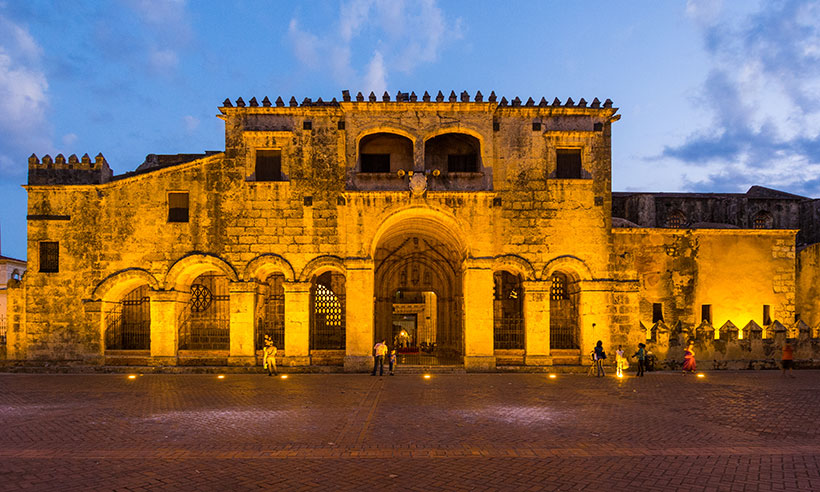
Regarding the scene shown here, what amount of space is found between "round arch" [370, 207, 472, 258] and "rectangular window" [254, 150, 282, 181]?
498cm

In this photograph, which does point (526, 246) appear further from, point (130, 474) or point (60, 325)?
point (60, 325)

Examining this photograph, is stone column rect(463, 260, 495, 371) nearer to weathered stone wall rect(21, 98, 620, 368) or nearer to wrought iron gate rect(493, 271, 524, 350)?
weathered stone wall rect(21, 98, 620, 368)

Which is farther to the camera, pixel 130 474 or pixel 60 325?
pixel 60 325

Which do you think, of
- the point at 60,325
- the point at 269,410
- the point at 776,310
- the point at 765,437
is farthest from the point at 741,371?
the point at 60,325

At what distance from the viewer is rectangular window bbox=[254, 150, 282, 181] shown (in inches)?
844

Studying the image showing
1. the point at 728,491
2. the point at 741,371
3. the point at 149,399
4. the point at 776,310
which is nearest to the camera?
the point at 728,491

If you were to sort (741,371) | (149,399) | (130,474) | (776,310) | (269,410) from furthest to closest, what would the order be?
(776,310), (741,371), (149,399), (269,410), (130,474)

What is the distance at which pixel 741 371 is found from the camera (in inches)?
811

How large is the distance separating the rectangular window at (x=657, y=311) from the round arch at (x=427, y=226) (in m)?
9.28

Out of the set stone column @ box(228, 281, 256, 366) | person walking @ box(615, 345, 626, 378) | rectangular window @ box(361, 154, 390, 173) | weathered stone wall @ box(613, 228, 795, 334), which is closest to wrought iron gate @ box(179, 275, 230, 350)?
stone column @ box(228, 281, 256, 366)

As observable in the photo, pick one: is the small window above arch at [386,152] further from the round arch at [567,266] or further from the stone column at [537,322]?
the stone column at [537,322]

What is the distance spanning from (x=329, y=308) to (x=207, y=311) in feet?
19.6

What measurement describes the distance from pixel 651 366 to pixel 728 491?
48.9 feet

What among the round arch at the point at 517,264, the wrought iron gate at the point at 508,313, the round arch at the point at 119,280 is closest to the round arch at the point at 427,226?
the round arch at the point at 517,264
